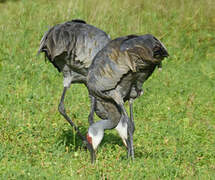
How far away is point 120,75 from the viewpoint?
207 inches

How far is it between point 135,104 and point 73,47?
1837 millimetres

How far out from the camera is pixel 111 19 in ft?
32.0

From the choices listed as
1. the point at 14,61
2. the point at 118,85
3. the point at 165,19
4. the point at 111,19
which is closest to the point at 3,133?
the point at 118,85

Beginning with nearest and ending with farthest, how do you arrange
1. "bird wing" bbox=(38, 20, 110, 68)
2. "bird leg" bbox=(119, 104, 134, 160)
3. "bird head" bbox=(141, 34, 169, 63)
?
"bird head" bbox=(141, 34, 169, 63), "bird leg" bbox=(119, 104, 134, 160), "bird wing" bbox=(38, 20, 110, 68)

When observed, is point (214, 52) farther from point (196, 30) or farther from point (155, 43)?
point (155, 43)

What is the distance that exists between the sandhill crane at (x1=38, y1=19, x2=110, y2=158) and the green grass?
2.28 ft

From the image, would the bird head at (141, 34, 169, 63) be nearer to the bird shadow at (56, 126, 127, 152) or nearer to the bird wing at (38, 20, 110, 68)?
the bird wing at (38, 20, 110, 68)

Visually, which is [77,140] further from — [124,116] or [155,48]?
[155,48]

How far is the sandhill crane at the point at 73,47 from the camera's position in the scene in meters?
6.11

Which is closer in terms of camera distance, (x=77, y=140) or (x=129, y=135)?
(x=129, y=135)

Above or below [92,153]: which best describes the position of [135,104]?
below

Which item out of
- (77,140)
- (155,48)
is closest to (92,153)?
(77,140)

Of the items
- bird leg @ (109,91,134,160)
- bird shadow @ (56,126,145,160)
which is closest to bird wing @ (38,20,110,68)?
bird leg @ (109,91,134,160)

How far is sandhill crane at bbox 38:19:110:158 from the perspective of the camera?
6.11 metres
